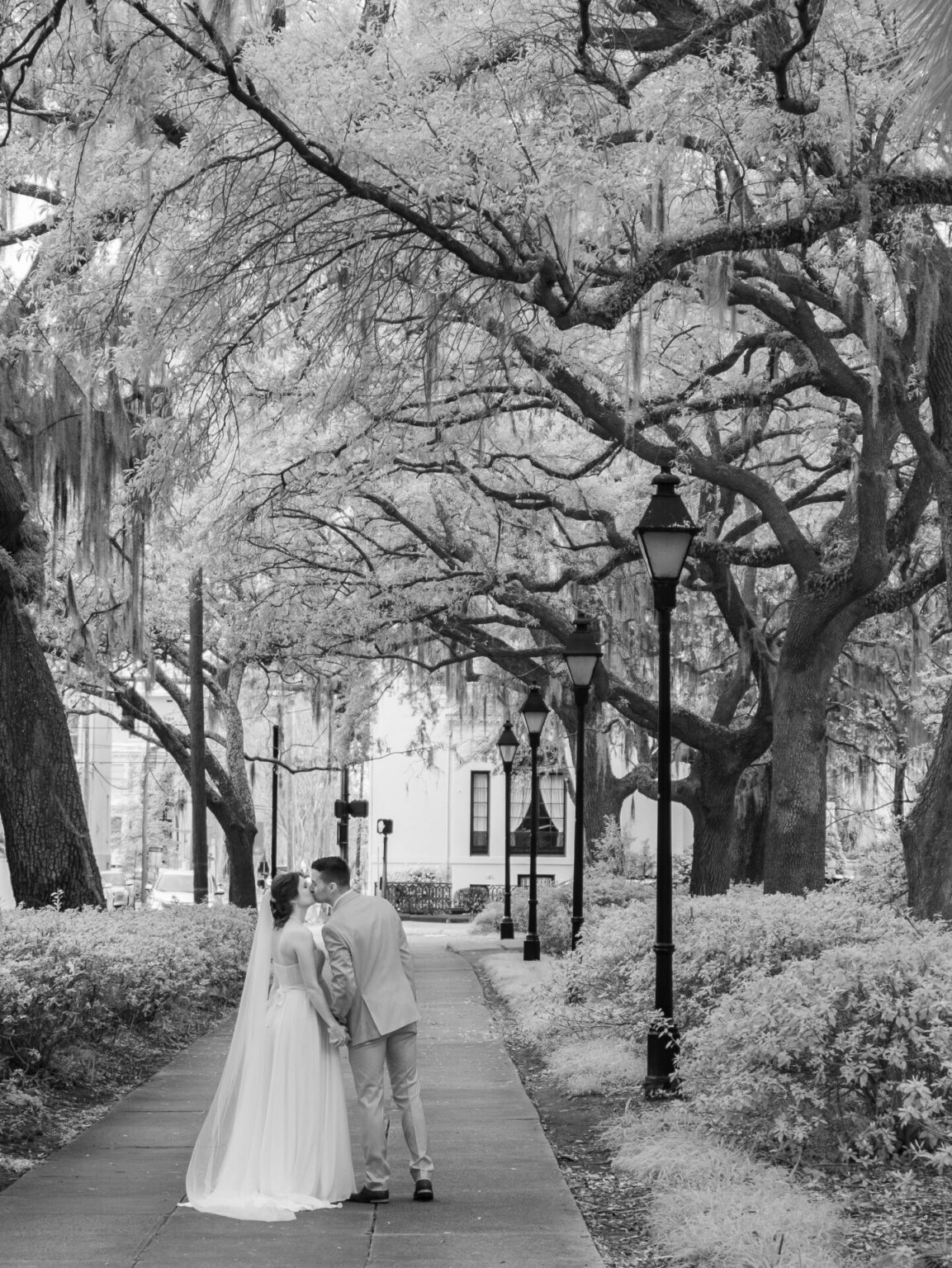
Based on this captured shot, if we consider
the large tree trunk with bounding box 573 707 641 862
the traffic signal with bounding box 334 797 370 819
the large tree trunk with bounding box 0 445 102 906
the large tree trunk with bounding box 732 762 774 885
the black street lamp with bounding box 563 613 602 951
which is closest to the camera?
the large tree trunk with bounding box 0 445 102 906

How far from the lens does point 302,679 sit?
3048 cm

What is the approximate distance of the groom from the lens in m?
7.04

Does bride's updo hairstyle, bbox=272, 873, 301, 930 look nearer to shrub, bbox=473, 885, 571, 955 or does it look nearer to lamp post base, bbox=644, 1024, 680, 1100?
lamp post base, bbox=644, 1024, 680, 1100

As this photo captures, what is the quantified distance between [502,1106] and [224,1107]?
310 centimetres

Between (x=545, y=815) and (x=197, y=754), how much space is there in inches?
1135

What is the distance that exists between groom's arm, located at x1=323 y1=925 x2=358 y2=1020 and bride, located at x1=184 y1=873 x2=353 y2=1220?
0.47 ft

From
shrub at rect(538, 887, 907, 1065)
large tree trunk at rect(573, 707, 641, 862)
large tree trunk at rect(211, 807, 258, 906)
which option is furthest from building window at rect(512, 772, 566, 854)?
shrub at rect(538, 887, 907, 1065)

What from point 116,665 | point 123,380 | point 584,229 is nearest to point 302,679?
point 116,665

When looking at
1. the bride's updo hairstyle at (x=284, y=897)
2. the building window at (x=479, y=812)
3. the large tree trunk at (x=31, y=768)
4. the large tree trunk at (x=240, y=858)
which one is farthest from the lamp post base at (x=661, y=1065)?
the building window at (x=479, y=812)

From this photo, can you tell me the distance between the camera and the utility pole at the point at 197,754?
21794 millimetres

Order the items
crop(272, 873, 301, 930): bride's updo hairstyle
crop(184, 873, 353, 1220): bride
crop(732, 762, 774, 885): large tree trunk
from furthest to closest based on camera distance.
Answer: crop(732, 762, 774, 885): large tree trunk
crop(272, 873, 301, 930): bride's updo hairstyle
crop(184, 873, 353, 1220): bride

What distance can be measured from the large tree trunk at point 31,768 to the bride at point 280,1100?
651cm

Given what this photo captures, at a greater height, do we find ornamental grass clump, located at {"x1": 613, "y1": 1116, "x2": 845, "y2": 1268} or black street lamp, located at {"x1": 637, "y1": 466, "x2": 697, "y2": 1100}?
black street lamp, located at {"x1": 637, "y1": 466, "x2": 697, "y2": 1100}

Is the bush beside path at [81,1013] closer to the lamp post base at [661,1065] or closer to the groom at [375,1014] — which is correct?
the groom at [375,1014]
